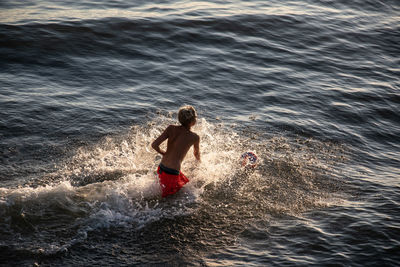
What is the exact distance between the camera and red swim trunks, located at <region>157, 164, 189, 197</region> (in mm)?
8000

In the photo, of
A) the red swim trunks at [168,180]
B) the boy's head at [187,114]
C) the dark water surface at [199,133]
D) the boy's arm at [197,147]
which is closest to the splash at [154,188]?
the dark water surface at [199,133]

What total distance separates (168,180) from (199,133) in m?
2.93

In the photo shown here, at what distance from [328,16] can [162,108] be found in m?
14.5

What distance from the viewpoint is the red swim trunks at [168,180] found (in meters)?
8.00

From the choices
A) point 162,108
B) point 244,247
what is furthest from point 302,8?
point 244,247

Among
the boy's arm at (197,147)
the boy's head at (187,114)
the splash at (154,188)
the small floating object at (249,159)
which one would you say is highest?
the boy's head at (187,114)

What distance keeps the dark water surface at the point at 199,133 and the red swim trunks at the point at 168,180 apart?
0.71 feet

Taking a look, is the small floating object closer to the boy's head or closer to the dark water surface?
the dark water surface

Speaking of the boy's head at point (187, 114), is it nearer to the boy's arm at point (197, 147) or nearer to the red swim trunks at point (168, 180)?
the boy's arm at point (197, 147)

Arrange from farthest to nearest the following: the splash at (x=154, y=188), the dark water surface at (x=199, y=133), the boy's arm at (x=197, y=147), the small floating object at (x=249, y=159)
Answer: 1. the small floating object at (x=249, y=159)
2. the boy's arm at (x=197, y=147)
3. the splash at (x=154, y=188)
4. the dark water surface at (x=199, y=133)

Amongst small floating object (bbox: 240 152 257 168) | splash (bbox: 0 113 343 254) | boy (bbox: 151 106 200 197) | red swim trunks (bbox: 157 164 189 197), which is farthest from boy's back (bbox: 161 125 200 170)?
small floating object (bbox: 240 152 257 168)

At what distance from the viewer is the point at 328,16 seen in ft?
75.4

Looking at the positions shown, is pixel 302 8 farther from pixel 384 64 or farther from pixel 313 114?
pixel 313 114

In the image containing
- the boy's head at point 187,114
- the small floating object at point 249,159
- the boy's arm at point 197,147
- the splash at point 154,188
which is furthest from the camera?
the small floating object at point 249,159
